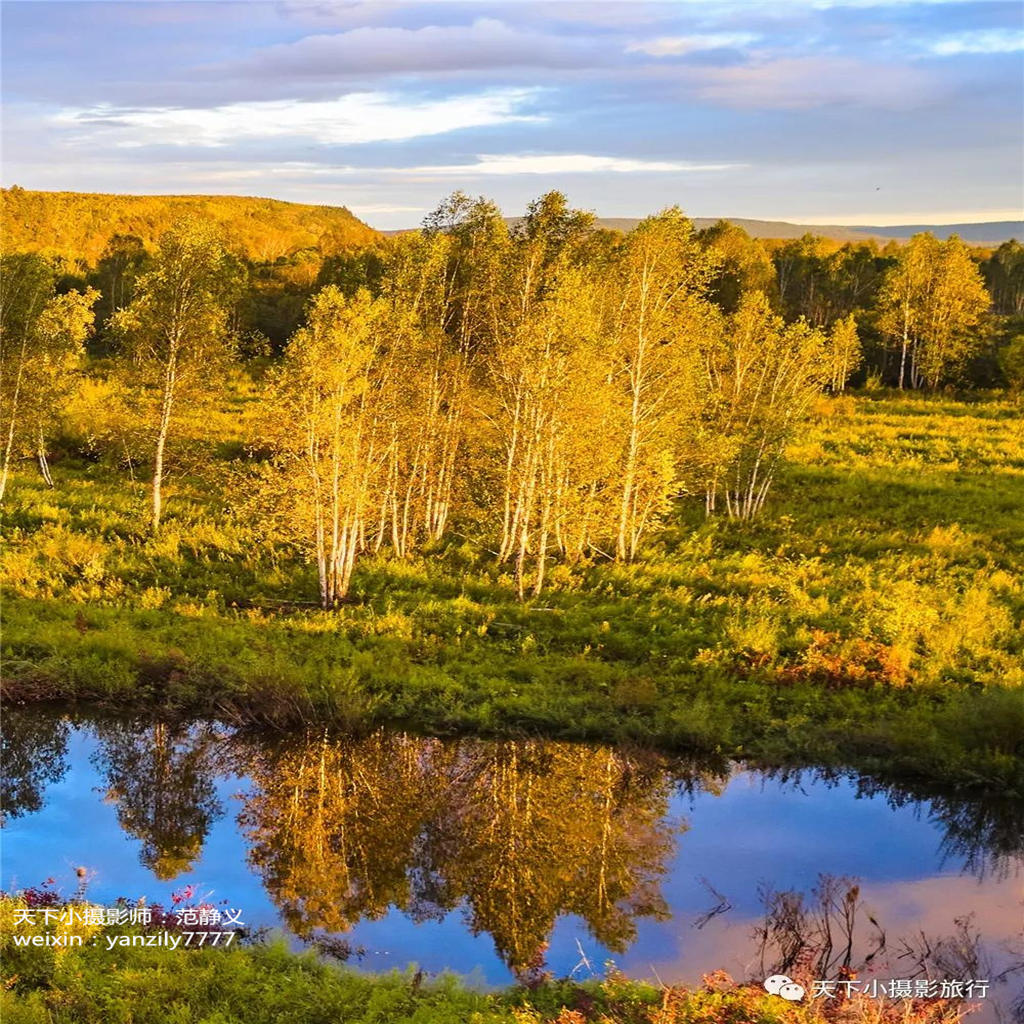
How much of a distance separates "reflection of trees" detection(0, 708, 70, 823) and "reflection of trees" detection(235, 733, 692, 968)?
3777mm

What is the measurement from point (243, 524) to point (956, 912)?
76.6ft

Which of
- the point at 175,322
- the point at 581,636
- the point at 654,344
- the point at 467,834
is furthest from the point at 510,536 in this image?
the point at 467,834

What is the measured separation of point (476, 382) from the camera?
28.6 m

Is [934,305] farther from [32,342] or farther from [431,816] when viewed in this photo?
[431,816]

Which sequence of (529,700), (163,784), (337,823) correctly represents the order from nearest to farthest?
1. (337,823)
2. (163,784)
3. (529,700)

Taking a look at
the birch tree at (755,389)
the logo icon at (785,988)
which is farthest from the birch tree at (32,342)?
the logo icon at (785,988)

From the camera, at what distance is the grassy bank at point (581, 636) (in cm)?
1858

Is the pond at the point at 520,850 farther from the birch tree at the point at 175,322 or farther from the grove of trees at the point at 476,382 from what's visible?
the birch tree at the point at 175,322

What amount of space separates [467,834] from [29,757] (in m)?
8.99

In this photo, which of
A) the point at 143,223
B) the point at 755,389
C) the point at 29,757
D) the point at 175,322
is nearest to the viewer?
the point at 29,757

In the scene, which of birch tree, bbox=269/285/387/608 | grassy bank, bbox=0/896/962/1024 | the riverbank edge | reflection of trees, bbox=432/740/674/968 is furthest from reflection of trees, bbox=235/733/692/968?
birch tree, bbox=269/285/387/608

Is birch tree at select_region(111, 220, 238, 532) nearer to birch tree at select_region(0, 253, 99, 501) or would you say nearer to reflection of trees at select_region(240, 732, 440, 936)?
birch tree at select_region(0, 253, 99, 501)

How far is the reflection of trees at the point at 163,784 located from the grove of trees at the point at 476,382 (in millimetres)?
6590

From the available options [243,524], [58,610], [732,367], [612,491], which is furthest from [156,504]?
[732,367]
